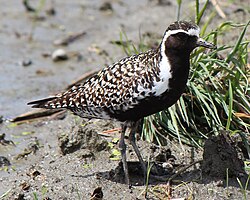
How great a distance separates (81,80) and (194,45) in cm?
319

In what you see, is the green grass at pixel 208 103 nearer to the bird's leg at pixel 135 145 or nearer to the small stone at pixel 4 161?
the bird's leg at pixel 135 145

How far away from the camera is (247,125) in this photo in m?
6.34

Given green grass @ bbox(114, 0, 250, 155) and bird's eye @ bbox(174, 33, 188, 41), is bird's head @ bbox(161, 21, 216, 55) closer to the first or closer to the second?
bird's eye @ bbox(174, 33, 188, 41)

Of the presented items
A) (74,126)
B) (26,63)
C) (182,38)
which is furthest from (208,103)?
(26,63)

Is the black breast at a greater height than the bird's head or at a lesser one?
lesser

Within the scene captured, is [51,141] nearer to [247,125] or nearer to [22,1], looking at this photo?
[247,125]

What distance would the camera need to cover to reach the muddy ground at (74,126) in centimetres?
584

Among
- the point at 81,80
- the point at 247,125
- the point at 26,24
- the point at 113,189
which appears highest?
the point at 26,24

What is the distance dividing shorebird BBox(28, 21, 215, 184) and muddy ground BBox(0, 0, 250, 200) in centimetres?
37

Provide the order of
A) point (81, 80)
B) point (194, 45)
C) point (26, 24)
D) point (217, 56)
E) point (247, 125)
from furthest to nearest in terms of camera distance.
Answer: point (26, 24) → point (81, 80) → point (217, 56) → point (247, 125) → point (194, 45)

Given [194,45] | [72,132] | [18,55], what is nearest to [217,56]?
[194,45]

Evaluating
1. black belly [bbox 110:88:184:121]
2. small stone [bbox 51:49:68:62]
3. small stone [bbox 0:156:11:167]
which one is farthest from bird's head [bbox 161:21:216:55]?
small stone [bbox 51:49:68:62]

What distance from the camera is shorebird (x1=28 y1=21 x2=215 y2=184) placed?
5.55 m

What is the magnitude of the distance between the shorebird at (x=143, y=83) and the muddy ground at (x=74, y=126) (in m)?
0.37
